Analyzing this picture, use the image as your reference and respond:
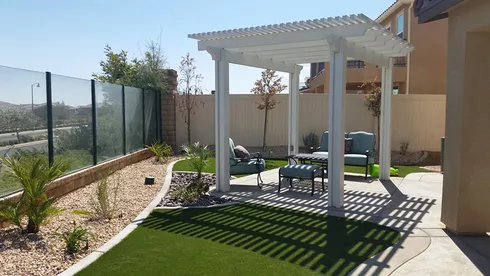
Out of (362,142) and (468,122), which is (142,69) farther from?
(468,122)

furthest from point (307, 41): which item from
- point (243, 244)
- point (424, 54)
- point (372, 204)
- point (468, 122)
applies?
point (424, 54)

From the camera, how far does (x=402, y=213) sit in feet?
20.7

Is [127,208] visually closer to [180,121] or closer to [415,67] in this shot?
[180,121]

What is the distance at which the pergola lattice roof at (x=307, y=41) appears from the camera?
6.29 meters

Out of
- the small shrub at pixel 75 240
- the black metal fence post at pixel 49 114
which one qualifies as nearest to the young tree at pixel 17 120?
the black metal fence post at pixel 49 114

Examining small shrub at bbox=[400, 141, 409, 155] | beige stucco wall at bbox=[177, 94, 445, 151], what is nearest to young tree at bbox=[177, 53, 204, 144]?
beige stucco wall at bbox=[177, 94, 445, 151]

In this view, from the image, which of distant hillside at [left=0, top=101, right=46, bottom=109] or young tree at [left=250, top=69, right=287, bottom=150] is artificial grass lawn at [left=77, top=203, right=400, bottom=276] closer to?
distant hillside at [left=0, top=101, right=46, bottom=109]

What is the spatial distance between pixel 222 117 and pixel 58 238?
388 cm

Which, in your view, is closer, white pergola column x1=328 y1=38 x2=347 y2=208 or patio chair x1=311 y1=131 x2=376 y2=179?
white pergola column x1=328 y1=38 x2=347 y2=208

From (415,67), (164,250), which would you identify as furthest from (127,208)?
(415,67)

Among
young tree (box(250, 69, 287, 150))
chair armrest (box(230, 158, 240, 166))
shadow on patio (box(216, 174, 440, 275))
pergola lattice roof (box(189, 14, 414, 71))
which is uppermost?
pergola lattice roof (box(189, 14, 414, 71))

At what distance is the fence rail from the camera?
605 centimetres

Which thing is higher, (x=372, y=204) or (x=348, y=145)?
(x=348, y=145)

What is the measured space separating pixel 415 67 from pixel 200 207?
13.8m
